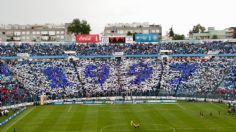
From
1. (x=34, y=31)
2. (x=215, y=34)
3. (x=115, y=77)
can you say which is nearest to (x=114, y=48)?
(x=115, y=77)

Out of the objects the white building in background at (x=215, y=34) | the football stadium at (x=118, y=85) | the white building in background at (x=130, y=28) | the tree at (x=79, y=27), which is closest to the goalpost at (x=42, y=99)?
the football stadium at (x=118, y=85)

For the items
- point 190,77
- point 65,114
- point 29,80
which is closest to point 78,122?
point 65,114

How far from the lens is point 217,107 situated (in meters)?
71.5

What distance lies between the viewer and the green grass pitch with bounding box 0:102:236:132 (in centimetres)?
5238

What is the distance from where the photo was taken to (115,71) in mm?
98750

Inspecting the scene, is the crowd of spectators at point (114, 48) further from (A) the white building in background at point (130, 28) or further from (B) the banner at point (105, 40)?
(A) the white building in background at point (130, 28)

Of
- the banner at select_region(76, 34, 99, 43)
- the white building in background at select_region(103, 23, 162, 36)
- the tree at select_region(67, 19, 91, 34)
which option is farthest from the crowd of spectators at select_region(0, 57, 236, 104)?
the white building in background at select_region(103, 23, 162, 36)

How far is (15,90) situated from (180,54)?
4607 centimetres

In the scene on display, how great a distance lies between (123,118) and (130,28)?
121m

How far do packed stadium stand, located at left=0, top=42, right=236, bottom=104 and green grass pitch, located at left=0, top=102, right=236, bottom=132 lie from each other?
10.9 meters

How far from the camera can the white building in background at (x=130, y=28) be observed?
580 feet

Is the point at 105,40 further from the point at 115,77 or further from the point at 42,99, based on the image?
the point at 42,99

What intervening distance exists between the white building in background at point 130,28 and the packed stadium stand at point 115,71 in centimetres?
6623

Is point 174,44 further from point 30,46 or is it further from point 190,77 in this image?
point 30,46
